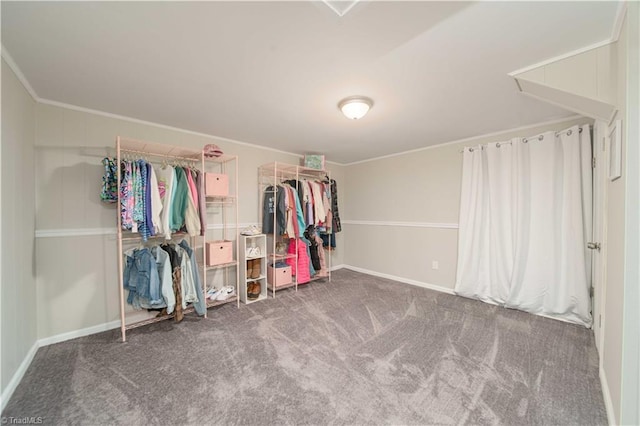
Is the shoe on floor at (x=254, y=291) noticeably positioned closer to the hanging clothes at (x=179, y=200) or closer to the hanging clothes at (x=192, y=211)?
the hanging clothes at (x=192, y=211)

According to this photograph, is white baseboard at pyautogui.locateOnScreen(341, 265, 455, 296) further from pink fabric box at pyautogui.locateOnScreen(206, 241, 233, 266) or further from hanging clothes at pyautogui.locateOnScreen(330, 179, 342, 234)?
pink fabric box at pyautogui.locateOnScreen(206, 241, 233, 266)

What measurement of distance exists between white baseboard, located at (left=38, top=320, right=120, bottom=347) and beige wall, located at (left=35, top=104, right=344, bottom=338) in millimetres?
30

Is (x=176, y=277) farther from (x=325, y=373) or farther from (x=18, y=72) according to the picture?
(x=18, y=72)

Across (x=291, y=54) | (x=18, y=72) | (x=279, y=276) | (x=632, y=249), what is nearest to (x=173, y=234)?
(x=279, y=276)

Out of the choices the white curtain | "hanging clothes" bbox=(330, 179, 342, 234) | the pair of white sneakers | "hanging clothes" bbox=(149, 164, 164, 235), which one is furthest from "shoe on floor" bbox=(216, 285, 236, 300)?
the white curtain

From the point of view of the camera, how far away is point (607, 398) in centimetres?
141

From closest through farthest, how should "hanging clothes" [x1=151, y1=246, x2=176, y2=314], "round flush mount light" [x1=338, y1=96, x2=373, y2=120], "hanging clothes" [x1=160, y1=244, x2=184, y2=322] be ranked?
"round flush mount light" [x1=338, y1=96, x2=373, y2=120]
"hanging clothes" [x1=151, y1=246, x2=176, y2=314]
"hanging clothes" [x1=160, y1=244, x2=184, y2=322]

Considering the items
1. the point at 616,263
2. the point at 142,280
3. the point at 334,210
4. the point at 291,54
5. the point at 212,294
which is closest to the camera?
the point at 616,263

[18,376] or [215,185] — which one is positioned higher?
[215,185]

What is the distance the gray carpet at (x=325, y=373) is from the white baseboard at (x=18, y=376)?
37 mm

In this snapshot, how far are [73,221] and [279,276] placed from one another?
2.24 meters

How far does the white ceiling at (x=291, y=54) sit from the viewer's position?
1.18 metres

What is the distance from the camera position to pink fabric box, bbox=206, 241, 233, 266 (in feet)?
9.09

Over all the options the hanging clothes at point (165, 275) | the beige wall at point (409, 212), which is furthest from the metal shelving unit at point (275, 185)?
the hanging clothes at point (165, 275)
